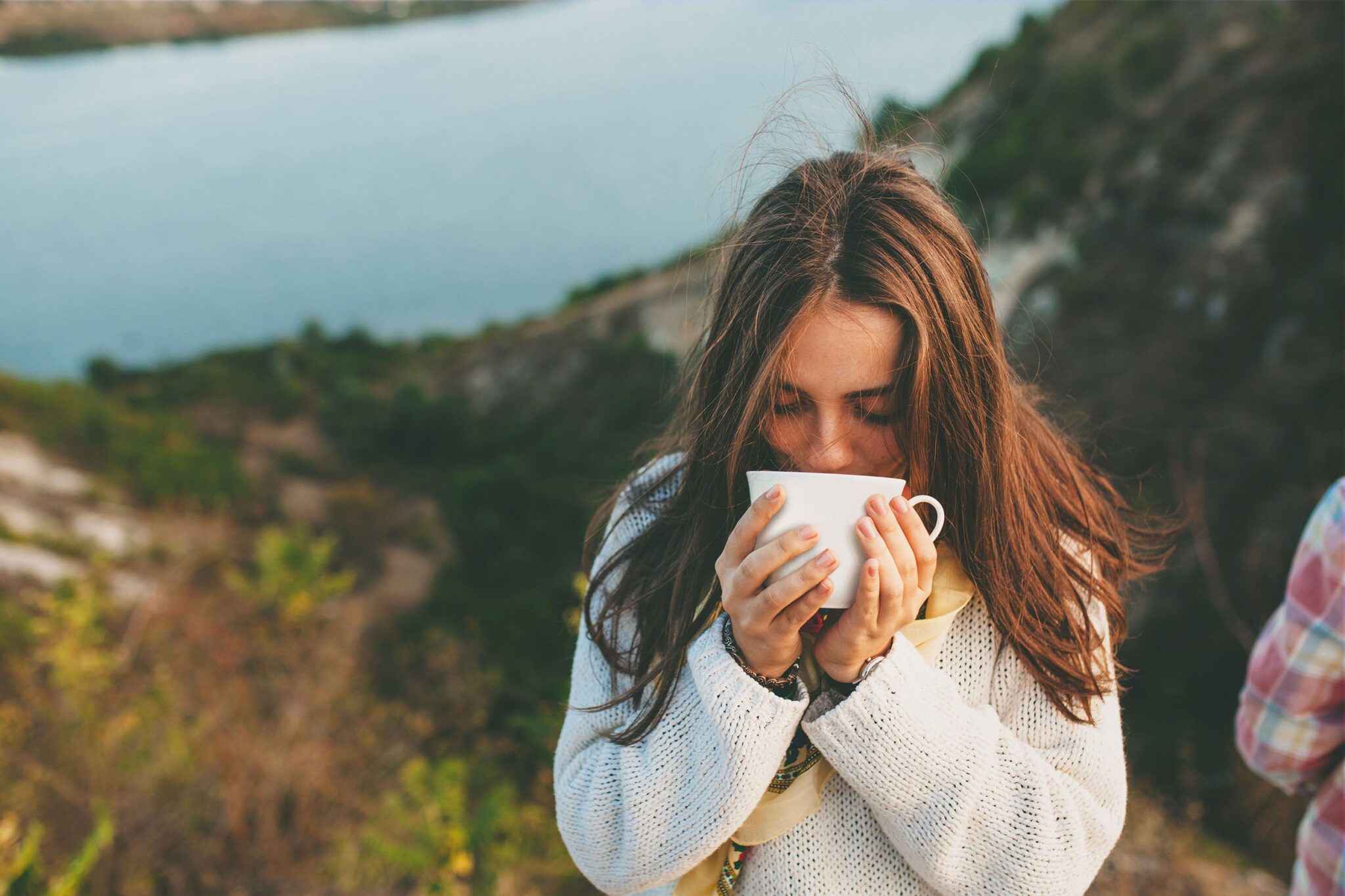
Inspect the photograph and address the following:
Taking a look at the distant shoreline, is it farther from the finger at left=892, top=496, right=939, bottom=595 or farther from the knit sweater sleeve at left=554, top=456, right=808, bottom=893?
the finger at left=892, top=496, right=939, bottom=595

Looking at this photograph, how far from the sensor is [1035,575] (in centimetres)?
115

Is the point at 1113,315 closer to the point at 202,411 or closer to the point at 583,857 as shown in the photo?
the point at 583,857

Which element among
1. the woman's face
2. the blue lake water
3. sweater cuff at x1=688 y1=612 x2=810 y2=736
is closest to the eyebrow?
the woman's face

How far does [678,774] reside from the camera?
1.09 meters

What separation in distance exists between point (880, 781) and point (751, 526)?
38cm

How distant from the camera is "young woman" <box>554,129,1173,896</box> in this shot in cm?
101

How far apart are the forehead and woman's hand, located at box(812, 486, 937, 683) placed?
7.5 inches

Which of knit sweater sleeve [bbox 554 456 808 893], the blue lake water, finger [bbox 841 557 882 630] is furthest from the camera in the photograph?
the blue lake water

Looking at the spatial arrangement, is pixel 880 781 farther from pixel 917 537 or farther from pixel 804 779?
pixel 917 537

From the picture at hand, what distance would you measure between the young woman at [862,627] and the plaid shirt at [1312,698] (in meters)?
0.41

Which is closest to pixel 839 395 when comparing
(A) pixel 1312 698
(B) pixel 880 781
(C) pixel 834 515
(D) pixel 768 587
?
(C) pixel 834 515

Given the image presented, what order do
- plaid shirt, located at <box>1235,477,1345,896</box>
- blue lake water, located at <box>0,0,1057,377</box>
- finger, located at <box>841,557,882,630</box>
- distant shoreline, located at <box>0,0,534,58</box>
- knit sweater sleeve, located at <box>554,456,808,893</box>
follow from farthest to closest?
1. distant shoreline, located at <box>0,0,534,58</box>
2. blue lake water, located at <box>0,0,1057,377</box>
3. plaid shirt, located at <box>1235,477,1345,896</box>
4. knit sweater sleeve, located at <box>554,456,808,893</box>
5. finger, located at <box>841,557,882,630</box>

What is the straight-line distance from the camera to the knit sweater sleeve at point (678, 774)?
1.03 metres

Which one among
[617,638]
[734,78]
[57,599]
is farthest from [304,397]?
[617,638]
